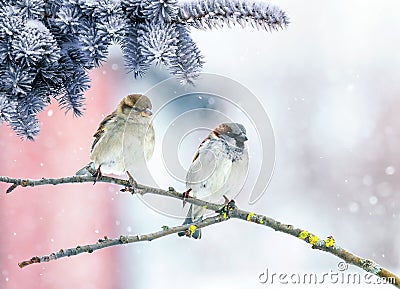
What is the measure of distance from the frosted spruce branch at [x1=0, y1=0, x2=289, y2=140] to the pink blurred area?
1.06 metres

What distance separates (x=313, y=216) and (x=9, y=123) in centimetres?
198

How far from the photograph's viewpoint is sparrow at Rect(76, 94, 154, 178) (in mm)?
544

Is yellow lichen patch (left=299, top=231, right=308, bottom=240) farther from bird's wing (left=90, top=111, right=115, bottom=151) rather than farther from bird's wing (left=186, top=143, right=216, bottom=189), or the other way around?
bird's wing (left=90, top=111, right=115, bottom=151)

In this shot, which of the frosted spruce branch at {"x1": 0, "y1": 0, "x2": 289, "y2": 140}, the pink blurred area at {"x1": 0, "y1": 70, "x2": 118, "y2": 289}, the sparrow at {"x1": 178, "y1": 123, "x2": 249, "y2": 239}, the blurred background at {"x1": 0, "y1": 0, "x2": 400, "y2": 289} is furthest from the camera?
the blurred background at {"x1": 0, "y1": 0, "x2": 400, "y2": 289}

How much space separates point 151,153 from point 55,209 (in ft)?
3.83

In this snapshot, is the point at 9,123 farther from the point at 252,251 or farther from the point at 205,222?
the point at 252,251

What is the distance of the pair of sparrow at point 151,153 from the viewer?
0.56 m

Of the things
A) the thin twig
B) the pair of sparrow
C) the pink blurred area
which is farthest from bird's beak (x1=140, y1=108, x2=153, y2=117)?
the pink blurred area

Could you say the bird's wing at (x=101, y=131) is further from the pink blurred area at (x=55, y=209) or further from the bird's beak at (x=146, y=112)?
the pink blurred area at (x=55, y=209)

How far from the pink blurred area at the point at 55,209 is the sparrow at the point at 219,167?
3.07ft

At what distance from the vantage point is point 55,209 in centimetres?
168

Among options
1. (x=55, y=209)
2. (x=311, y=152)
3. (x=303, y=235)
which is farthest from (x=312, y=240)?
(x=311, y=152)

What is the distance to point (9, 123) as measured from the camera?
48 cm

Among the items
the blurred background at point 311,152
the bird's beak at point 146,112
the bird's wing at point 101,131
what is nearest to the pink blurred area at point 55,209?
the blurred background at point 311,152
